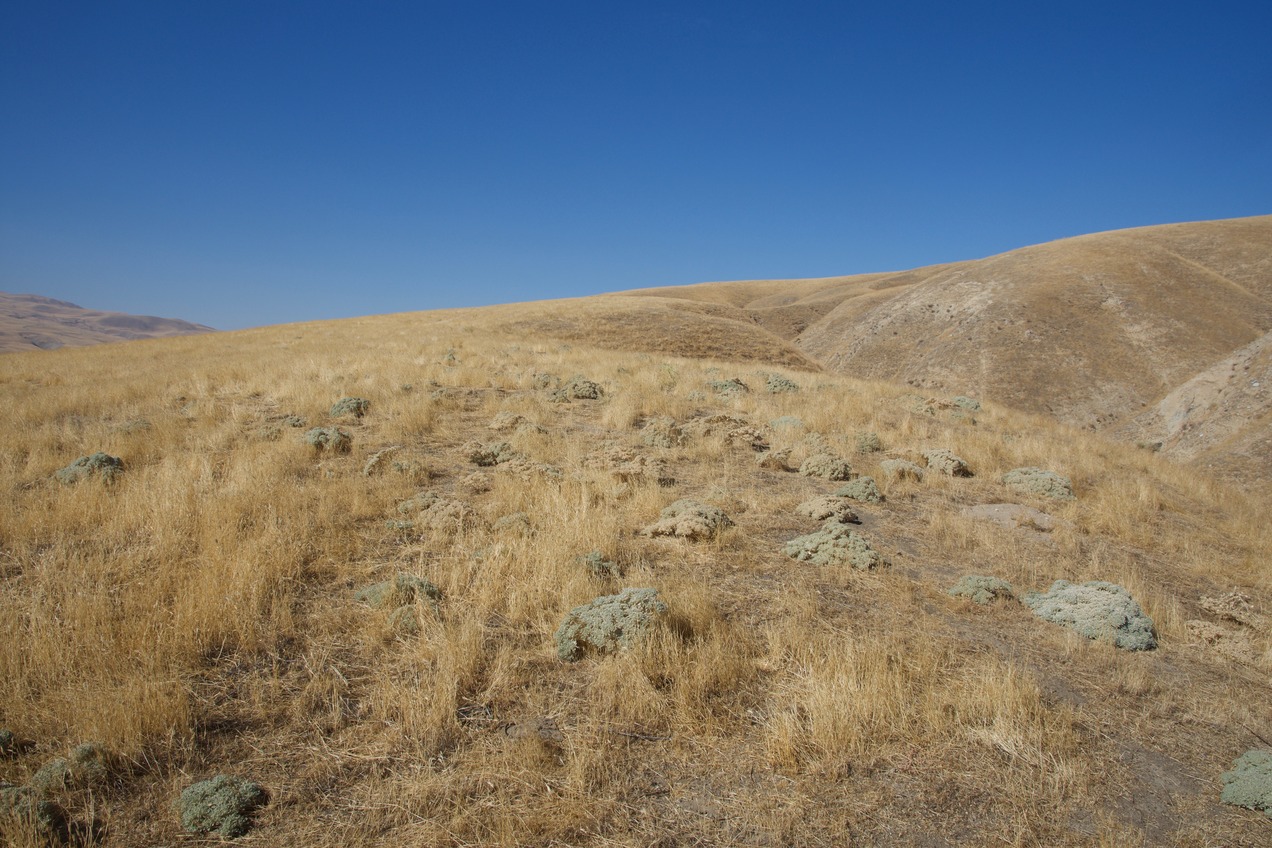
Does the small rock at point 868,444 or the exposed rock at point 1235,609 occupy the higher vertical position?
the small rock at point 868,444

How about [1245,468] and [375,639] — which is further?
[1245,468]

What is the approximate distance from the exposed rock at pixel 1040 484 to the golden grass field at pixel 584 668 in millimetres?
527

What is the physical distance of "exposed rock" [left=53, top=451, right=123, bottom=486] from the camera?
6.31 m


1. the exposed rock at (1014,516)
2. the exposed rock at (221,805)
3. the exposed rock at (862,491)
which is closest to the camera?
the exposed rock at (221,805)

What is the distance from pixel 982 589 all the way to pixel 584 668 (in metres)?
3.67

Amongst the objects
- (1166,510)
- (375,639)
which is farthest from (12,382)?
(1166,510)

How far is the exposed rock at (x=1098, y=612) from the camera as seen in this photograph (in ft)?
14.6

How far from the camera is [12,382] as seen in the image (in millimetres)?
14703

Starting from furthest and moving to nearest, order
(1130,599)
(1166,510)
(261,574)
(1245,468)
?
1. (1245,468)
2. (1166,510)
3. (1130,599)
4. (261,574)

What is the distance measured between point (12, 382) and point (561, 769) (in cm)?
2013

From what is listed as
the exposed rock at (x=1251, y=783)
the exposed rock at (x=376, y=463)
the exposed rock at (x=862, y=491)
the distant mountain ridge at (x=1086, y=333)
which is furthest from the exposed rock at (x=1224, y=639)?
the distant mountain ridge at (x=1086, y=333)

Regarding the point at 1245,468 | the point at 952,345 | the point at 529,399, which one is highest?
the point at 952,345

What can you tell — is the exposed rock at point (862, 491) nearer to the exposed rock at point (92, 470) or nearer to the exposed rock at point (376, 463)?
the exposed rock at point (376, 463)

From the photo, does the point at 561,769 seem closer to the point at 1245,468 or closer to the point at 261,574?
the point at 261,574
